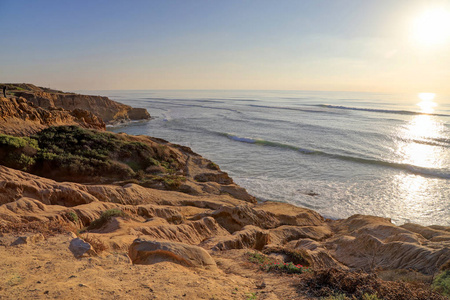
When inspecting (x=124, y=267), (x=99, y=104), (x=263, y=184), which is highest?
(x=99, y=104)

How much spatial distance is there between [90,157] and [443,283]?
1607cm

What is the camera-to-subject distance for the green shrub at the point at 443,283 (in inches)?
227

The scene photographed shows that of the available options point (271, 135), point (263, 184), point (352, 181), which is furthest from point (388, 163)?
point (271, 135)

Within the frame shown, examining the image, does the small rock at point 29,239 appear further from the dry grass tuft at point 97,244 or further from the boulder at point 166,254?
the boulder at point 166,254

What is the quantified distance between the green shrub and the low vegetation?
1122 cm

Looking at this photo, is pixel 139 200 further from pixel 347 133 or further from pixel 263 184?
pixel 347 133

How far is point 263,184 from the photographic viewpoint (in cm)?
1955

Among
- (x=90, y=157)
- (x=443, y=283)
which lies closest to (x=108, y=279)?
(x=443, y=283)

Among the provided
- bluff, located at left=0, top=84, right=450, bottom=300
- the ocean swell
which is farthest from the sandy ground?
the ocean swell

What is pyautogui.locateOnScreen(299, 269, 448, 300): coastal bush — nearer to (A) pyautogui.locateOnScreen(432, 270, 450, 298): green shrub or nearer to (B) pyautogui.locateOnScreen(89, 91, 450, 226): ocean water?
(A) pyautogui.locateOnScreen(432, 270, 450, 298): green shrub

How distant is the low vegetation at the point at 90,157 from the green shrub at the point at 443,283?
36.8ft

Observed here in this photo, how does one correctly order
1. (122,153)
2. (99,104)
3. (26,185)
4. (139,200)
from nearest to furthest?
(26,185), (139,200), (122,153), (99,104)

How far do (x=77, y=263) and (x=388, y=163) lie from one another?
25.2m

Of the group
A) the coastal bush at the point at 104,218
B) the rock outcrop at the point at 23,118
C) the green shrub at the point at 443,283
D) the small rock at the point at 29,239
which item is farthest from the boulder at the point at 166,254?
the rock outcrop at the point at 23,118
